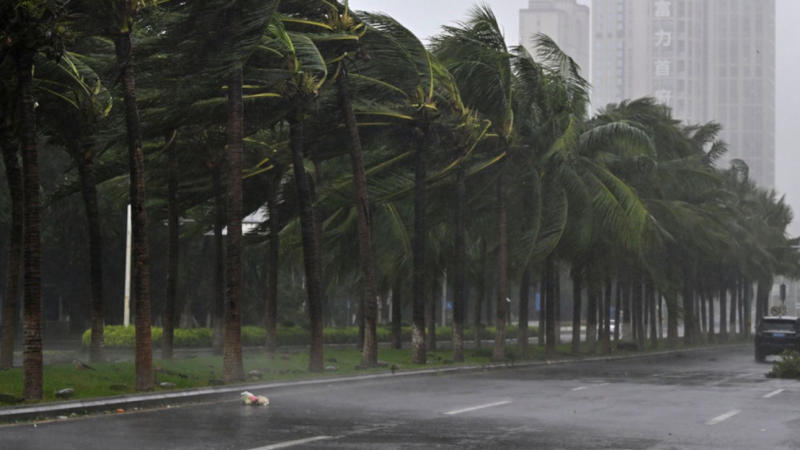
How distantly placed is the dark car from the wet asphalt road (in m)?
18.8

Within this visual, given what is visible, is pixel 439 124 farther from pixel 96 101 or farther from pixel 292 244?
pixel 96 101

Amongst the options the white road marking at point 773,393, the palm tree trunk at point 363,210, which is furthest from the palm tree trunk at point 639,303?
the white road marking at point 773,393

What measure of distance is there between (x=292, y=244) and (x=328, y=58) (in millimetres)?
11180

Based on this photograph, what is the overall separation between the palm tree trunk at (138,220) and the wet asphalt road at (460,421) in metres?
2.13

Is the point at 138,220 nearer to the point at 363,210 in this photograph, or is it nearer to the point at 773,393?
the point at 363,210

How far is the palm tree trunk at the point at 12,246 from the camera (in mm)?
21797

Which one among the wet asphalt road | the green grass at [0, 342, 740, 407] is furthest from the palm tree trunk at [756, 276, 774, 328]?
the wet asphalt road

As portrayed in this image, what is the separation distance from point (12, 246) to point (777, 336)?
30.7 metres

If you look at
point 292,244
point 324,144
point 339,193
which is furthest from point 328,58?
point 292,244

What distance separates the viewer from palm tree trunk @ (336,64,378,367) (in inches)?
1111

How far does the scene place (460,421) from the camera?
15641mm

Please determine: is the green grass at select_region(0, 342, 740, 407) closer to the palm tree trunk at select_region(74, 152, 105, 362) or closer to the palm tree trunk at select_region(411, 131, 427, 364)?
the palm tree trunk at select_region(411, 131, 427, 364)

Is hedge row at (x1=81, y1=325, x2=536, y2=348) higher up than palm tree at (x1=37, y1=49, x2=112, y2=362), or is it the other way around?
palm tree at (x1=37, y1=49, x2=112, y2=362)

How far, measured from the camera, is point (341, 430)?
14.2m
